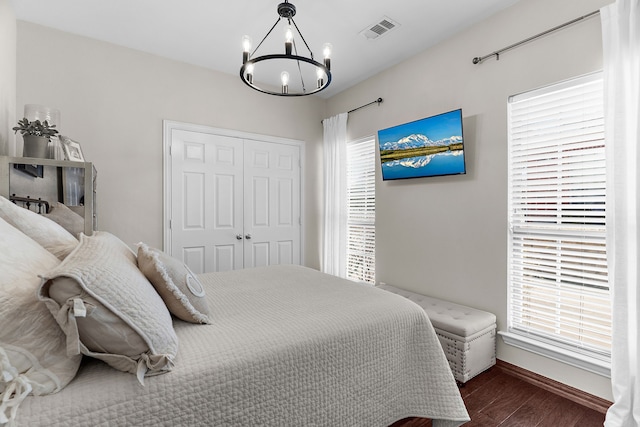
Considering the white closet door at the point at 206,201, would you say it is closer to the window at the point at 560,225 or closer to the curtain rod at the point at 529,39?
the curtain rod at the point at 529,39

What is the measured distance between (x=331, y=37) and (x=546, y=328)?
3.03 m

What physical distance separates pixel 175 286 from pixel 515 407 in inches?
87.7

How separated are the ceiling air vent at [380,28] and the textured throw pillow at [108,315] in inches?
109

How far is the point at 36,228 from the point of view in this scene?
4.28 ft

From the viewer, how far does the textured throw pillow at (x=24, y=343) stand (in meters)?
0.74

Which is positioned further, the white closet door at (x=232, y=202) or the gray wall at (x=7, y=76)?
the white closet door at (x=232, y=202)

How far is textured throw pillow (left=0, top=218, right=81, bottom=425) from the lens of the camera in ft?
2.42

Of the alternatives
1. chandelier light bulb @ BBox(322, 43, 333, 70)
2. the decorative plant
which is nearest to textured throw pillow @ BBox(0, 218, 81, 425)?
the decorative plant

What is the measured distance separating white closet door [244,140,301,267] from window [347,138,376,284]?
2.42ft

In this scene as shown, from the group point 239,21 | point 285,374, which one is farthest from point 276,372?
point 239,21

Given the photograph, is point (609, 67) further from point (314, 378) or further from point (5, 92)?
point (5, 92)

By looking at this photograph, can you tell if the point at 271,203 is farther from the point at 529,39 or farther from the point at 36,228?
the point at 529,39

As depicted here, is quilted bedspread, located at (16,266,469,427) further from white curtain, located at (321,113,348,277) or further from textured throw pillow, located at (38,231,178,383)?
white curtain, located at (321,113,348,277)

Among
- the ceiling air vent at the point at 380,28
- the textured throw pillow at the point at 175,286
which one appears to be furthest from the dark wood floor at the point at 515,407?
the ceiling air vent at the point at 380,28
